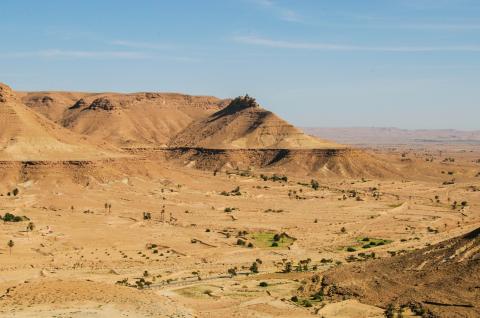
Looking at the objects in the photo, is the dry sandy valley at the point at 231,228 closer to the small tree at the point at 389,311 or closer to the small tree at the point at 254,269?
the small tree at the point at 389,311

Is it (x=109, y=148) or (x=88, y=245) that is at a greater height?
(x=109, y=148)

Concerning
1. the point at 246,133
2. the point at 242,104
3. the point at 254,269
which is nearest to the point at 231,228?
the point at 254,269

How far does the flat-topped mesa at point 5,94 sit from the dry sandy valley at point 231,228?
0.44 meters

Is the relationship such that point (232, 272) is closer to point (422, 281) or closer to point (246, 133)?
point (422, 281)

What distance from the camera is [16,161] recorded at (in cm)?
10469

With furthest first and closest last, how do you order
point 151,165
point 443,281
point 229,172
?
point 229,172, point 151,165, point 443,281

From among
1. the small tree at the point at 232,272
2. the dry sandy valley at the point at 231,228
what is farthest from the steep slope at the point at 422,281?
the small tree at the point at 232,272

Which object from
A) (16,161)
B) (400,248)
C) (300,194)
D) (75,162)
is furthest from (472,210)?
(16,161)

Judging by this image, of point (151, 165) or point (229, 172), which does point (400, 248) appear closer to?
point (151, 165)

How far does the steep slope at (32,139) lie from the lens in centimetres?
10881

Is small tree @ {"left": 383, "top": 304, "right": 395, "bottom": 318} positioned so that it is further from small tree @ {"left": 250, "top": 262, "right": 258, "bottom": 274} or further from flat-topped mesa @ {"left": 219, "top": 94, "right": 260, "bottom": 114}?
flat-topped mesa @ {"left": 219, "top": 94, "right": 260, "bottom": 114}

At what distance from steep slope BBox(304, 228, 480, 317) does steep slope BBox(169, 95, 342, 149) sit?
114322 mm

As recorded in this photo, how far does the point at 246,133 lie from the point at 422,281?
5261 inches

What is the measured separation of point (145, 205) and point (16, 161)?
2522cm
